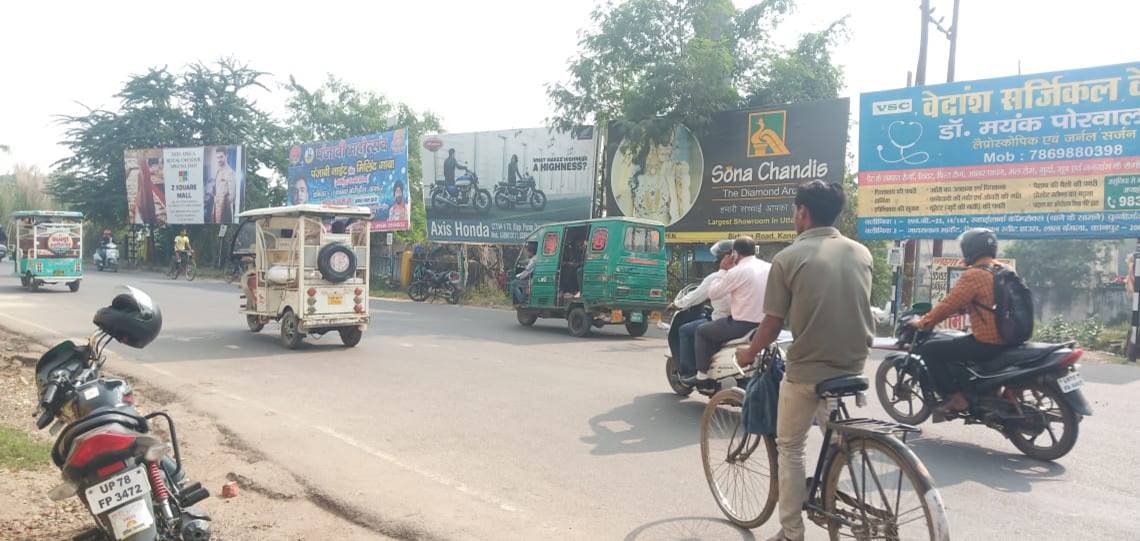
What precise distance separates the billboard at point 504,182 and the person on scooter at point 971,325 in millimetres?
16198

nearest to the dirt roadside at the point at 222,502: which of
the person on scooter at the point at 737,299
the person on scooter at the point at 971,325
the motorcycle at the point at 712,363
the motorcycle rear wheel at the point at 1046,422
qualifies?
the motorcycle at the point at 712,363

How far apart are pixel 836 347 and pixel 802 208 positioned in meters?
0.64

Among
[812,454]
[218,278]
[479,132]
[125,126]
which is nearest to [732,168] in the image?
[479,132]

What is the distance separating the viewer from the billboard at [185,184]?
3584 cm

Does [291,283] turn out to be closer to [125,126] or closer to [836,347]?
[836,347]

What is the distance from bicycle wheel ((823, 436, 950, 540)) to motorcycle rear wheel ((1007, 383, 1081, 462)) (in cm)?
304

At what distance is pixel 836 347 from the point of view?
350 cm

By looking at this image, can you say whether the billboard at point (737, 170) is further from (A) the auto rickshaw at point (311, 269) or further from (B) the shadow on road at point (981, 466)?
(B) the shadow on road at point (981, 466)

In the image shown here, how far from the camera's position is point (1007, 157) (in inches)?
573

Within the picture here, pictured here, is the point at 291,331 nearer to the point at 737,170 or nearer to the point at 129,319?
the point at 129,319

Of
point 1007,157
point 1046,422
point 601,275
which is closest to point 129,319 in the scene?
point 1046,422

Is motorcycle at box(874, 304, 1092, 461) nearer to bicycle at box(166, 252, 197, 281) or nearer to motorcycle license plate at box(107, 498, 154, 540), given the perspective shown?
motorcycle license plate at box(107, 498, 154, 540)

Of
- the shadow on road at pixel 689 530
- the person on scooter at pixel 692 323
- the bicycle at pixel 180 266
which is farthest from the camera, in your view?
the bicycle at pixel 180 266

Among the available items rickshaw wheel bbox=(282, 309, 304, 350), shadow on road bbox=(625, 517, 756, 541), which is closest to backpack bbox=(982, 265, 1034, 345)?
shadow on road bbox=(625, 517, 756, 541)
